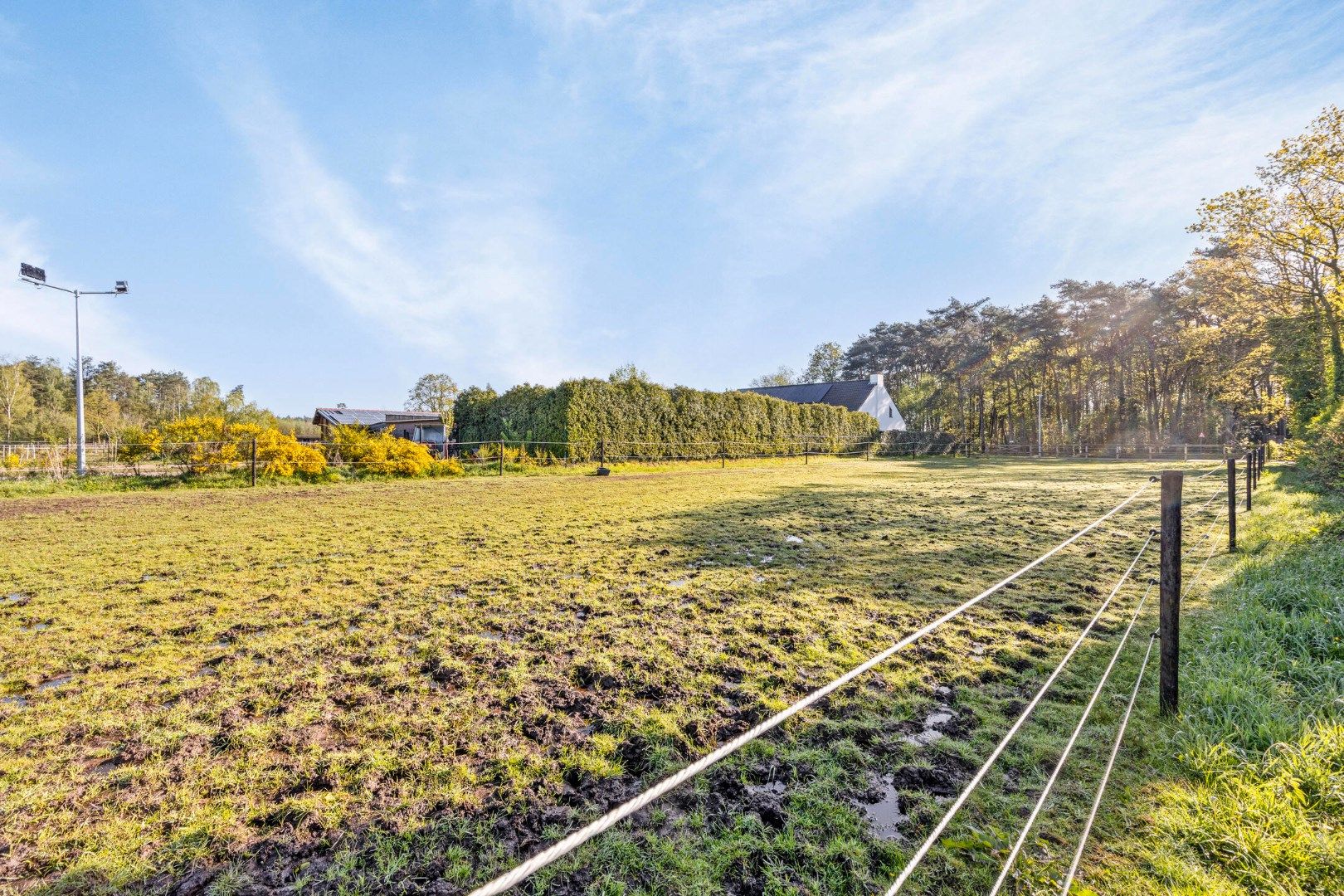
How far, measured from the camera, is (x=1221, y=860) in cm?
166

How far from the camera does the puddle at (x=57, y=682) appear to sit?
2.70 m

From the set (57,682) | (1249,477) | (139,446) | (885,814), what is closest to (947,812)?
(885,814)

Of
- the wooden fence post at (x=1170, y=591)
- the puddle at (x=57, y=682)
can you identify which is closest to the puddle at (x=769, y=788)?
the wooden fence post at (x=1170, y=591)

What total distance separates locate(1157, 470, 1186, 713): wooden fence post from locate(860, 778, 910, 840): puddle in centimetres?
142

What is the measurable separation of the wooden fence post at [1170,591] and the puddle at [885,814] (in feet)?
4.66

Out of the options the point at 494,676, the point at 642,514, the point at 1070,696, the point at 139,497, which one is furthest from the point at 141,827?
the point at 139,497

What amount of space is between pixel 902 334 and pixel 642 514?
126ft

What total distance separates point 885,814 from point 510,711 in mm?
1615

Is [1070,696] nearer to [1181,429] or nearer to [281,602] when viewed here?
[281,602]

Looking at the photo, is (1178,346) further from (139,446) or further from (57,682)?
(139,446)

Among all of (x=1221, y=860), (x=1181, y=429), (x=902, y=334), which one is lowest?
(x=1221, y=860)

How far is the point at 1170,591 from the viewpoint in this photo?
7.85 ft

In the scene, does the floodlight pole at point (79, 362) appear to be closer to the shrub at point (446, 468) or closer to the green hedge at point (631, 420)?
the shrub at point (446, 468)

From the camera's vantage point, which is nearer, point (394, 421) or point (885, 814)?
point (885, 814)
